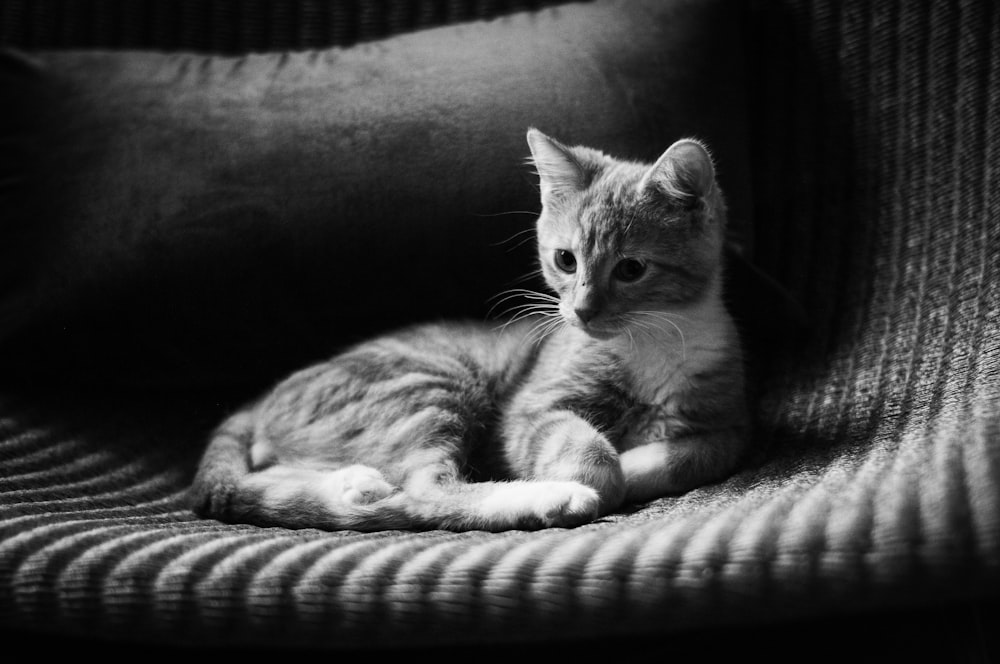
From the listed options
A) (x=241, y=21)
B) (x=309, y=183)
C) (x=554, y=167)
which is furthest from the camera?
(x=241, y=21)

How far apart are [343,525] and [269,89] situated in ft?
3.13

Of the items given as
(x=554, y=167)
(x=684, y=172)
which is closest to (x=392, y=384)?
(x=554, y=167)

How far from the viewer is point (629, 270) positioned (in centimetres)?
157

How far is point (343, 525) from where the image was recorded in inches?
54.3

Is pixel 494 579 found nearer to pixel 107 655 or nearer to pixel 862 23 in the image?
pixel 107 655

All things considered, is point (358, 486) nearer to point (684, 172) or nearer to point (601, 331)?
point (601, 331)

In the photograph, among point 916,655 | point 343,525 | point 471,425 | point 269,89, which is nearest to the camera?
point 916,655

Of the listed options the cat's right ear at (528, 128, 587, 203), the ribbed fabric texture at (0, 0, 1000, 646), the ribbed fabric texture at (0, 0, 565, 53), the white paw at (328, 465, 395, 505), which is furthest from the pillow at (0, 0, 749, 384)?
the white paw at (328, 465, 395, 505)

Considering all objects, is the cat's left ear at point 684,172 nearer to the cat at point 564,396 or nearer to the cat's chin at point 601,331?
the cat at point 564,396

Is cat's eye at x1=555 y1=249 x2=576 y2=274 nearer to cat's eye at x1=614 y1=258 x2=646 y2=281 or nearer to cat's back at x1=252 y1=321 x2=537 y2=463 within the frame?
cat's eye at x1=614 y1=258 x2=646 y2=281

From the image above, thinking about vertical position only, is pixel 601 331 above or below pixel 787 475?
above

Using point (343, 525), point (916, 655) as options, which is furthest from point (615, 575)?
point (343, 525)

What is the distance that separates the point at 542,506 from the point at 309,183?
0.82 m

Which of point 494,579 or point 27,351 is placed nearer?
point 494,579
